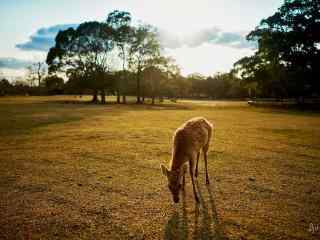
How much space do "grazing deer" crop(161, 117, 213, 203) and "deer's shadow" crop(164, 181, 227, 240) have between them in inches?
14.5

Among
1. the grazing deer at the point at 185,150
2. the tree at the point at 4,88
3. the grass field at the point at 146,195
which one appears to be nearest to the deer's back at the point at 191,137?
the grazing deer at the point at 185,150

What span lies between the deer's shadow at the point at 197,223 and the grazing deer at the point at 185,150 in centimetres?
37

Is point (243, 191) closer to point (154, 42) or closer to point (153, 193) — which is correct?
point (153, 193)

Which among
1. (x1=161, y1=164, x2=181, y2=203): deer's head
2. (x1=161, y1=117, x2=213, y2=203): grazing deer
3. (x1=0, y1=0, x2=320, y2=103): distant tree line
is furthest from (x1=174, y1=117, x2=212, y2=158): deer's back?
(x1=0, y1=0, x2=320, y2=103): distant tree line

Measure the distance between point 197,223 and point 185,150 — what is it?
6.32ft

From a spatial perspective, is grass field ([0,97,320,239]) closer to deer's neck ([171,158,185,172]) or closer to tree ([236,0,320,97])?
deer's neck ([171,158,185,172])

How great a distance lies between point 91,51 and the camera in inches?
2504

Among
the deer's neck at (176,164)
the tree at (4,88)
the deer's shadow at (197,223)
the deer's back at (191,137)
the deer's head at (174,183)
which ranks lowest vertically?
the deer's shadow at (197,223)

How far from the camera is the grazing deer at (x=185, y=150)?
6469mm

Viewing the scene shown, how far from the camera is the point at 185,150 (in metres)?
7.17

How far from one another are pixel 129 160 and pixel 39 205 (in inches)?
181

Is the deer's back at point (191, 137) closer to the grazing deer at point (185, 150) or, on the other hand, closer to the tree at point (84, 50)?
the grazing deer at point (185, 150)

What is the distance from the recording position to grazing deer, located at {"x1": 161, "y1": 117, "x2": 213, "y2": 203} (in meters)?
6.47

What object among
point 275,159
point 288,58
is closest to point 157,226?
point 275,159
